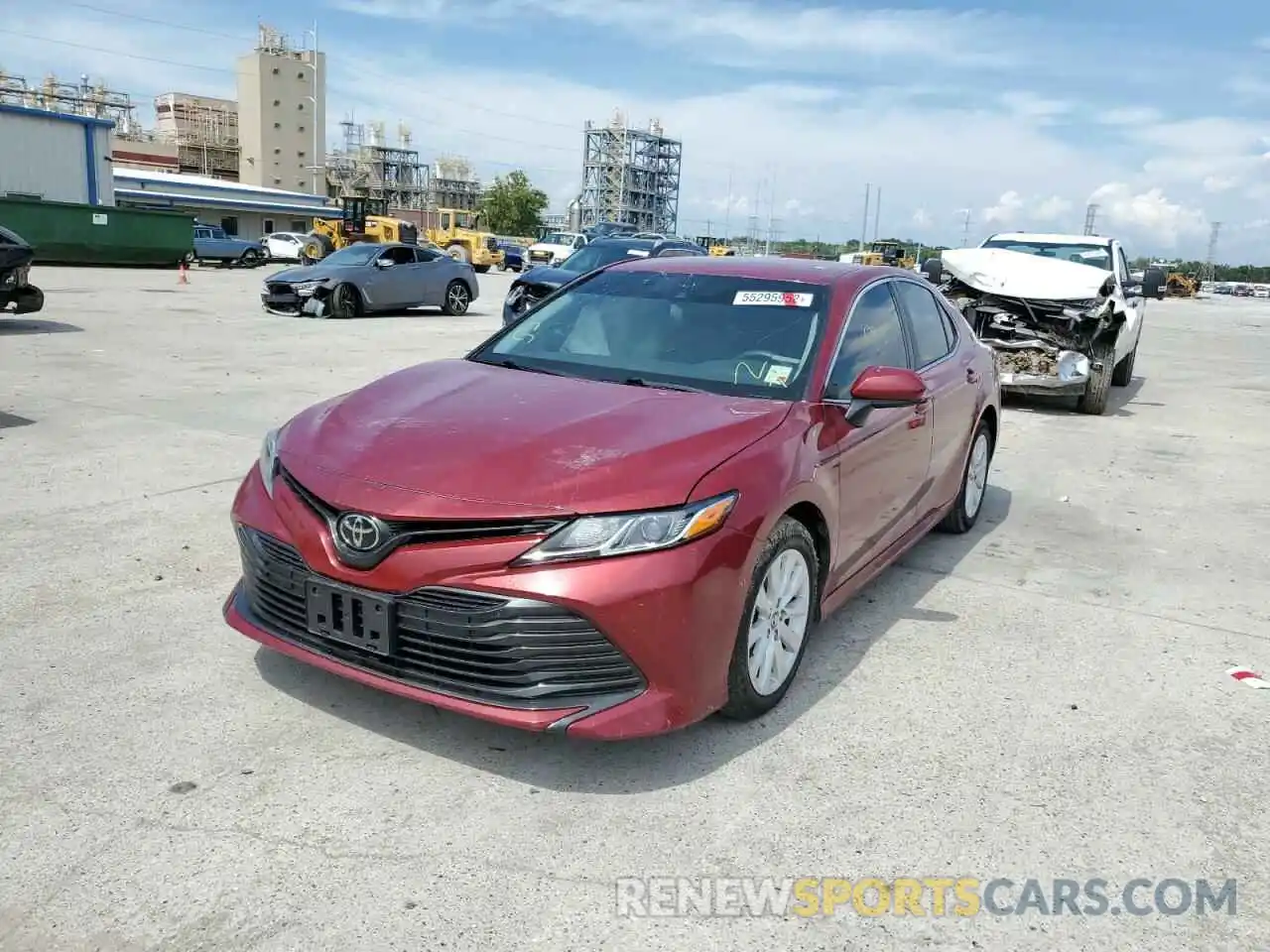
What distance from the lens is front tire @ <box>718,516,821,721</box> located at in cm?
329

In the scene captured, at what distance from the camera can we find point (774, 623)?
3.50 meters

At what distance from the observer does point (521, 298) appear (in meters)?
14.8

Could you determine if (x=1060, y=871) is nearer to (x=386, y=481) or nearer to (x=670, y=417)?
(x=670, y=417)

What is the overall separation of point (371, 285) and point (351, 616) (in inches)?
655

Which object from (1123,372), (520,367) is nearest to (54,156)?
(1123,372)

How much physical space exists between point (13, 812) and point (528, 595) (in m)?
1.54

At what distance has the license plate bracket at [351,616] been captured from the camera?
303cm

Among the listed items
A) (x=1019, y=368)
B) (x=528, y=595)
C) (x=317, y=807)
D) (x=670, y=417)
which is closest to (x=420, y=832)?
(x=317, y=807)

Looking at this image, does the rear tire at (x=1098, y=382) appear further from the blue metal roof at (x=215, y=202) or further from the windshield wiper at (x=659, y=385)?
the blue metal roof at (x=215, y=202)

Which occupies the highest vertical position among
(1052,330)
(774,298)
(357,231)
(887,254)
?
(887,254)

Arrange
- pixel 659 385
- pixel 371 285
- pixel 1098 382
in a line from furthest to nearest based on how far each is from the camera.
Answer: pixel 371 285, pixel 1098 382, pixel 659 385

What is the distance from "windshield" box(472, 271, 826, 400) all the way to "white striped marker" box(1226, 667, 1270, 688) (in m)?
2.19

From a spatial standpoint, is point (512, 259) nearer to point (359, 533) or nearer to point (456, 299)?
point (456, 299)

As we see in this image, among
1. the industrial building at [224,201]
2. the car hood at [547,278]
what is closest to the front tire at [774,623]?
the car hood at [547,278]
